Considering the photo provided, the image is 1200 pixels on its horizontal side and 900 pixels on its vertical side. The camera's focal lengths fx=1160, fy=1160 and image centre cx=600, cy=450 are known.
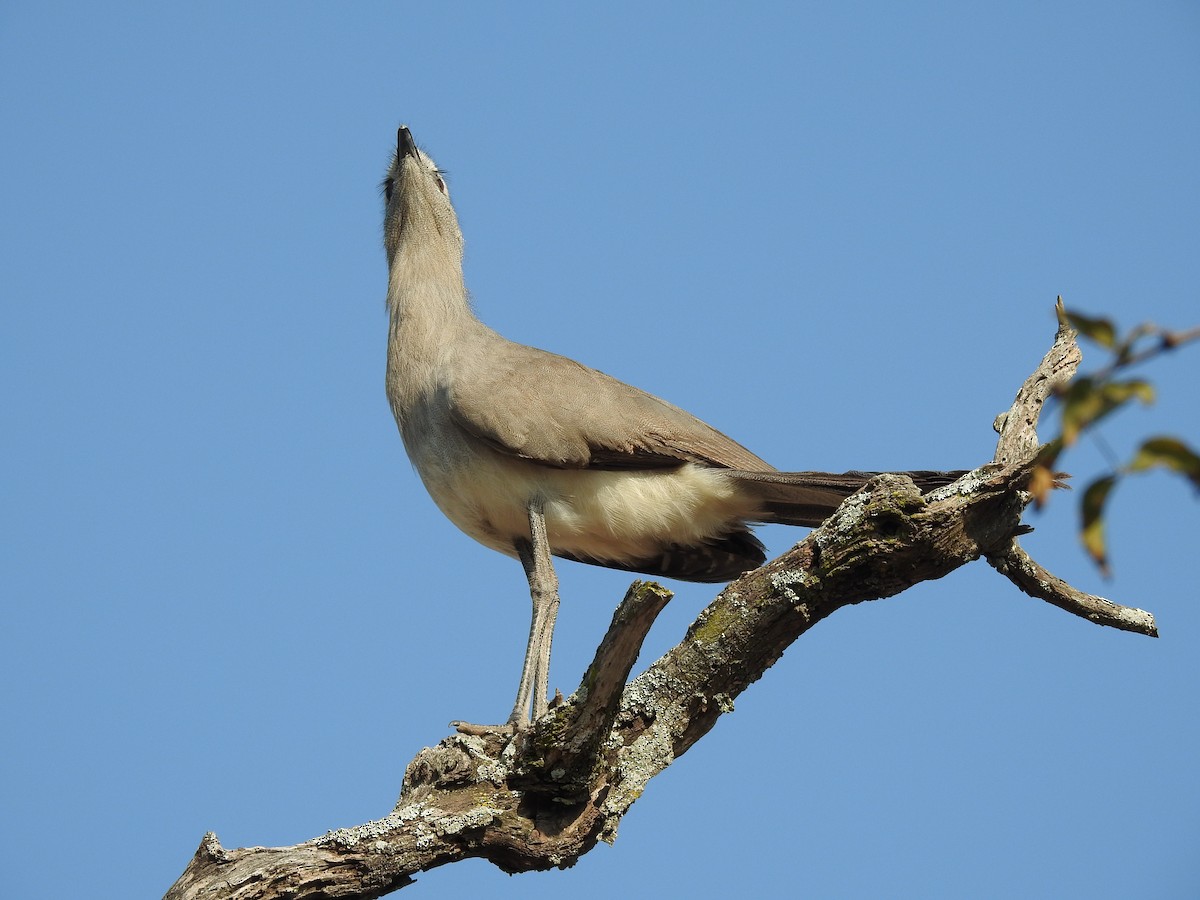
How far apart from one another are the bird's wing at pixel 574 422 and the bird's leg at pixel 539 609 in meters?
0.42

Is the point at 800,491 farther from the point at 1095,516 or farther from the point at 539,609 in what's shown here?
the point at 1095,516

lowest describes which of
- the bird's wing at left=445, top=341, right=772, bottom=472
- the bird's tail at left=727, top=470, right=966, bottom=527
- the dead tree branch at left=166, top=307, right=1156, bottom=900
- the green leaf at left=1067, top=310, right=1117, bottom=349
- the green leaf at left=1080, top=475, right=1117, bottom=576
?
the green leaf at left=1080, top=475, right=1117, bottom=576

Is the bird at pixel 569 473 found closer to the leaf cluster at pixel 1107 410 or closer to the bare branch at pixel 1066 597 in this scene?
the bare branch at pixel 1066 597

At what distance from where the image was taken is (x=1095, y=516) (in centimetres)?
166

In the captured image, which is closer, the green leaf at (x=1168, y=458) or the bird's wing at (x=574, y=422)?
the green leaf at (x=1168, y=458)

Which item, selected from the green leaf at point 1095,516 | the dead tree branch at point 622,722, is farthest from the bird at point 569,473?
the green leaf at point 1095,516

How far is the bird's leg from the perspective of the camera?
22.3 feet

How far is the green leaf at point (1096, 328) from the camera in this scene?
1.64 metres

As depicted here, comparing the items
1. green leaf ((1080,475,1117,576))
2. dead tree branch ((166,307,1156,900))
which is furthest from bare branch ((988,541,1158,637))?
green leaf ((1080,475,1117,576))

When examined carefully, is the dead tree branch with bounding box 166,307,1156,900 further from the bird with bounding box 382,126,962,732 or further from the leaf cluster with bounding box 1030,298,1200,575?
the leaf cluster with bounding box 1030,298,1200,575

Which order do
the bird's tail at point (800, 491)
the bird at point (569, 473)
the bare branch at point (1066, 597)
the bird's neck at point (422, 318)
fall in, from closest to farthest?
the bare branch at point (1066, 597) → the bird's tail at point (800, 491) → the bird at point (569, 473) → the bird's neck at point (422, 318)

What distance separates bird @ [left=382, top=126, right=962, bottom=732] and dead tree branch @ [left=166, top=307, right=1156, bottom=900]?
4.08 feet

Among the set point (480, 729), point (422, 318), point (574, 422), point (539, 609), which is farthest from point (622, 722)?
point (422, 318)

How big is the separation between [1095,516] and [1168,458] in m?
0.13
